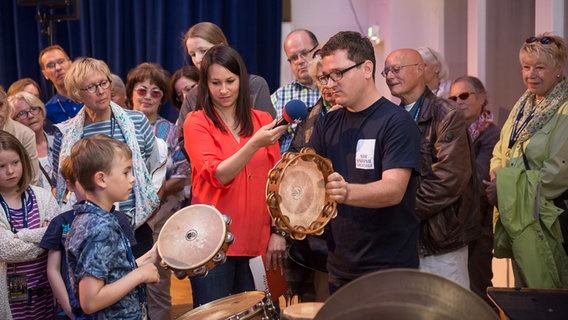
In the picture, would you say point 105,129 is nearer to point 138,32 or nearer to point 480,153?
point 480,153

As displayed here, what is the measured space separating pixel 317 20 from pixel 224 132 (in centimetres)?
429

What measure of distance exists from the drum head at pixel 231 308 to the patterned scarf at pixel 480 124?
8.76 ft

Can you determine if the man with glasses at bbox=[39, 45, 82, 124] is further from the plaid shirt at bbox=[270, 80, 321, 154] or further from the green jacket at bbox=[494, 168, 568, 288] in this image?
the green jacket at bbox=[494, 168, 568, 288]

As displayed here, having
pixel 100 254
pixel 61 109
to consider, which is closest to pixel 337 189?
pixel 100 254

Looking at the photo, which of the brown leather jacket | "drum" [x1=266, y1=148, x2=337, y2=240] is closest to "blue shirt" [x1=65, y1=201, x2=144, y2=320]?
"drum" [x1=266, y1=148, x2=337, y2=240]

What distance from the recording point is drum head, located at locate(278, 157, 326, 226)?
2793 mm

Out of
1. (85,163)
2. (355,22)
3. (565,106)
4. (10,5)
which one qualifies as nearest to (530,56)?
(565,106)

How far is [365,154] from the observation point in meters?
2.89

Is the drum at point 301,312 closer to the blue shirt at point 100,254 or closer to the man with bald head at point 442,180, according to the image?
the blue shirt at point 100,254

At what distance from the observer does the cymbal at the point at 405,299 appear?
1.91m

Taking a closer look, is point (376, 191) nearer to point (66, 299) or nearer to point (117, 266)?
point (117, 266)

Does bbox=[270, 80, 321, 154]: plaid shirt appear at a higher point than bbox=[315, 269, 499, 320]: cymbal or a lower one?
higher

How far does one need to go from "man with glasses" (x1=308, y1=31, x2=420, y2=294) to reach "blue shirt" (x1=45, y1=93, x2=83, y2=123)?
123 inches

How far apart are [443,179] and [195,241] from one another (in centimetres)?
145
